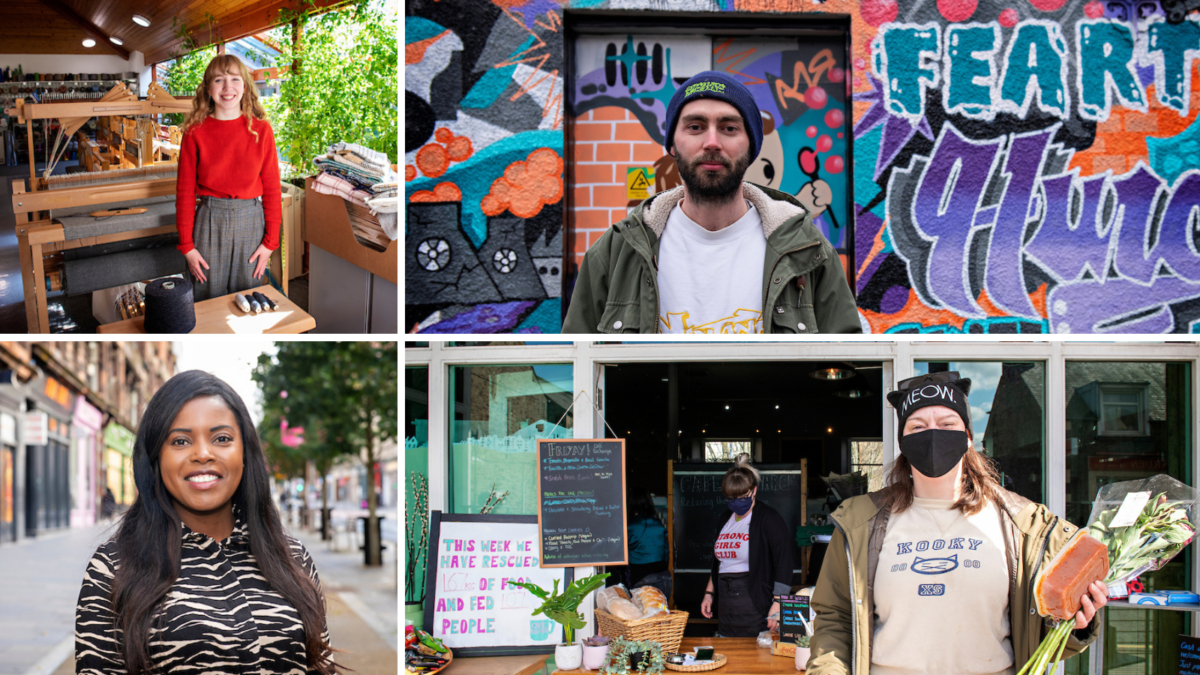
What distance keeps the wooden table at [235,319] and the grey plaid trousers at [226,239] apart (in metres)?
0.07

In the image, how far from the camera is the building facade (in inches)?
487

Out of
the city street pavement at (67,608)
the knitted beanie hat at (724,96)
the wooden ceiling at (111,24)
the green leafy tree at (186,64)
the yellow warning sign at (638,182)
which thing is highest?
the wooden ceiling at (111,24)

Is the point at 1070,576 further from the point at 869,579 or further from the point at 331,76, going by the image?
the point at 331,76

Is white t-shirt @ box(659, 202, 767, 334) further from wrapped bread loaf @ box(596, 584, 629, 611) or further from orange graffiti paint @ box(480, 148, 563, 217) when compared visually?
orange graffiti paint @ box(480, 148, 563, 217)

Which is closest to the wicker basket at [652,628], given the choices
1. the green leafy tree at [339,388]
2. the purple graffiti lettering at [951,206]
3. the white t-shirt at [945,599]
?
the white t-shirt at [945,599]

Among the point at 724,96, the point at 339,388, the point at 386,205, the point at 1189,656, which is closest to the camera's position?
the point at 724,96

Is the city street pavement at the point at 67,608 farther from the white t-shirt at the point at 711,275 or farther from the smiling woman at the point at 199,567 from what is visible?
the white t-shirt at the point at 711,275

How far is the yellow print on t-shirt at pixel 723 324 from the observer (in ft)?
11.2

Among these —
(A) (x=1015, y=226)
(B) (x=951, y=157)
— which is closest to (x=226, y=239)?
(B) (x=951, y=157)

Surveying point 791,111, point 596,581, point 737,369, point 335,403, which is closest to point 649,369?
point 737,369

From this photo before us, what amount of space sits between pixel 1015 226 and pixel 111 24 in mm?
5112

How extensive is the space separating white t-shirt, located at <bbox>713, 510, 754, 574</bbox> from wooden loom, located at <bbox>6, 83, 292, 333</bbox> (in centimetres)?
339

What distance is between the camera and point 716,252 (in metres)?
3.35

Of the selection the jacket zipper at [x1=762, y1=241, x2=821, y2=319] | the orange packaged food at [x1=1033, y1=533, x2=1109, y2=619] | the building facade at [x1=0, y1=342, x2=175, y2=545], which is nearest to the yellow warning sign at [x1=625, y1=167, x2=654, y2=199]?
the jacket zipper at [x1=762, y1=241, x2=821, y2=319]
